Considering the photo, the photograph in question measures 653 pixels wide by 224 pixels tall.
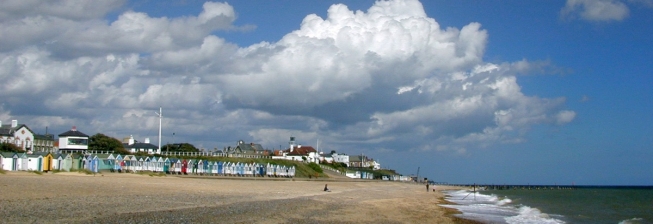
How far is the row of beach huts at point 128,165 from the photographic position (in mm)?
55000

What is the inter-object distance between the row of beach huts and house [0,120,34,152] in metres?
37.1

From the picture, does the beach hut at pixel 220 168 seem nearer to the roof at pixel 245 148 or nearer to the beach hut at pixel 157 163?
the beach hut at pixel 157 163

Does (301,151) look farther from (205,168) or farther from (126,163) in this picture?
(126,163)

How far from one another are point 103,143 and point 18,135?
15140 millimetres

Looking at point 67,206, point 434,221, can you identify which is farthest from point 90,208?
point 434,221

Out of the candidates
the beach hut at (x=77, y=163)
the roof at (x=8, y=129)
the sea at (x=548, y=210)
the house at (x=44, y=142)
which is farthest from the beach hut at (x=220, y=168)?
the house at (x=44, y=142)

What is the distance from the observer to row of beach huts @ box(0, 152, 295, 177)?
5500 centimetres

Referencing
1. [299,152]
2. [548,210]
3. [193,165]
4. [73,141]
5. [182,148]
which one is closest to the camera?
[548,210]

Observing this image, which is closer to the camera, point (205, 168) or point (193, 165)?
point (193, 165)

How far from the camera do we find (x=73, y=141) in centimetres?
9106

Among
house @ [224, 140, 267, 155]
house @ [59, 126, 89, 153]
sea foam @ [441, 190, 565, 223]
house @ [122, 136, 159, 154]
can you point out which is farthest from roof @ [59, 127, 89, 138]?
sea foam @ [441, 190, 565, 223]

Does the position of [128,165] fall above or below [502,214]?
above

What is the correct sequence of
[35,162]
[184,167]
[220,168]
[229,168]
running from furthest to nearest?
1. [229,168]
2. [220,168]
3. [184,167]
4. [35,162]

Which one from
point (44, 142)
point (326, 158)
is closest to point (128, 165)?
point (44, 142)
